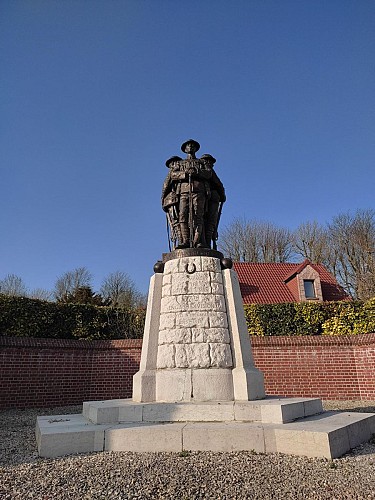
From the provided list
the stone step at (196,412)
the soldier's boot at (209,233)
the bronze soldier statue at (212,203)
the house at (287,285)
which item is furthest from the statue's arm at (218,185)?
the house at (287,285)

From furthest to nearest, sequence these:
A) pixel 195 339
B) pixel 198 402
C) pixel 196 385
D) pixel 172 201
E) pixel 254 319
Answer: pixel 254 319 < pixel 172 201 < pixel 195 339 < pixel 196 385 < pixel 198 402

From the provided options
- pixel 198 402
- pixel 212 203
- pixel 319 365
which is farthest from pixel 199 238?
pixel 319 365

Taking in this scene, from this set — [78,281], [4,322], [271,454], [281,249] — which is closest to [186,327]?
[271,454]

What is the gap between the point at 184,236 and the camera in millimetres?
7016

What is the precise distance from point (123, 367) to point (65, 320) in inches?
86.8

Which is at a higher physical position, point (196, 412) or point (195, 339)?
point (195, 339)

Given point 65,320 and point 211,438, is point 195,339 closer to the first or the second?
point 211,438

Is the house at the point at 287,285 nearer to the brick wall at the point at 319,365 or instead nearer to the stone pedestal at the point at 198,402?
the brick wall at the point at 319,365

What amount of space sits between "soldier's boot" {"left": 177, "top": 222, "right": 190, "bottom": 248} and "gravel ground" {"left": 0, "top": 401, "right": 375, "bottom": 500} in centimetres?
377

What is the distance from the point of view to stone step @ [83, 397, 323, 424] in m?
4.84

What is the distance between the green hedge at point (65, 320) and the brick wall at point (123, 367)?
56 cm

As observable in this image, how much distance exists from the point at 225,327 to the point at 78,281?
3106cm

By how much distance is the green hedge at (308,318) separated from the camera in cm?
1069

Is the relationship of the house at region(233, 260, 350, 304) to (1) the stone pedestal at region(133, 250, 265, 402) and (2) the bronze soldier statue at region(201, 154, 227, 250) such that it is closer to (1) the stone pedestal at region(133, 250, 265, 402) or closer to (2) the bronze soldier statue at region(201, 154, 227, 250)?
(2) the bronze soldier statue at region(201, 154, 227, 250)
